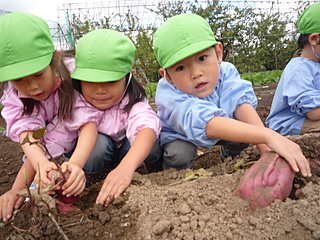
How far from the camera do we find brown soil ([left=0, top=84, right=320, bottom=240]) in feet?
4.05

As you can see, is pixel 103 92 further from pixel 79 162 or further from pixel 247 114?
pixel 247 114

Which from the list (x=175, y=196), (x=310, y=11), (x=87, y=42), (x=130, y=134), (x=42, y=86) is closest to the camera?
(x=175, y=196)

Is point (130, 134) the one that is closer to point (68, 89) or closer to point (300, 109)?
point (68, 89)

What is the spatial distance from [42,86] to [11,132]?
0.47 metres

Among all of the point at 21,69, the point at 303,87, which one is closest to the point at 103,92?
the point at 21,69

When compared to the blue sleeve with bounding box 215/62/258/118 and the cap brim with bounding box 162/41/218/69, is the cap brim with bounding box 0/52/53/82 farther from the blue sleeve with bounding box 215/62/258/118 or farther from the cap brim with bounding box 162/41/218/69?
the blue sleeve with bounding box 215/62/258/118

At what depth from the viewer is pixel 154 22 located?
10.9 meters

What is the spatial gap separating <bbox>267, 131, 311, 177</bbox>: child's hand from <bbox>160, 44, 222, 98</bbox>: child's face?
605 millimetres

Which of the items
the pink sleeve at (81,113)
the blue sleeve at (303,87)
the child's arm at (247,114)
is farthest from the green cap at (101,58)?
the blue sleeve at (303,87)

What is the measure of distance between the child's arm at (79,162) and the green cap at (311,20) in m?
2.08

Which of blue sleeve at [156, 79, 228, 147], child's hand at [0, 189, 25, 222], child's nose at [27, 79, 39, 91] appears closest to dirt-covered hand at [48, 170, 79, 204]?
child's hand at [0, 189, 25, 222]

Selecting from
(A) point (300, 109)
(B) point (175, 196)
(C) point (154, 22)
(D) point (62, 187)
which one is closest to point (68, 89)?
(D) point (62, 187)

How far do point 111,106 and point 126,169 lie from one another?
2.00ft

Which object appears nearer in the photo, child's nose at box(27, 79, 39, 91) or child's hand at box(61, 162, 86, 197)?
child's hand at box(61, 162, 86, 197)
